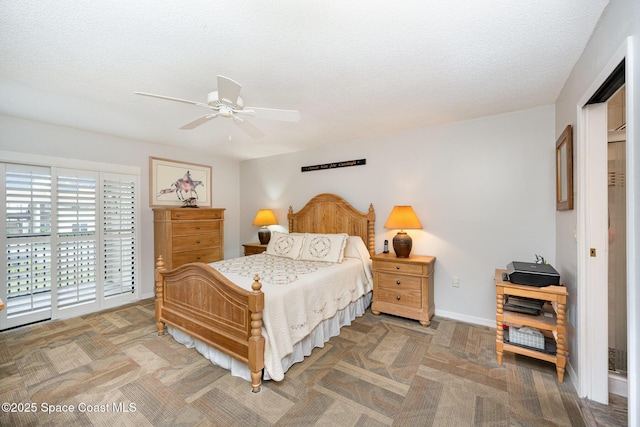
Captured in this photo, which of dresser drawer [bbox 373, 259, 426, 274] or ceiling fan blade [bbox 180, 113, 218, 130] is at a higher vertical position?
ceiling fan blade [bbox 180, 113, 218, 130]

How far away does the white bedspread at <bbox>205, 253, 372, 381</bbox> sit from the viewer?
6.72 feet

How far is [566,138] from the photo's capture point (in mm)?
2154

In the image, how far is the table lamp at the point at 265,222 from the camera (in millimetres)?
4684

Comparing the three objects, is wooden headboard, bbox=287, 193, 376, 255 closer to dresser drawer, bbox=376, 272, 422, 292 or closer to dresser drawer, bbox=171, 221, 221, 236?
dresser drawer, bbox=376, 272, 422, 292

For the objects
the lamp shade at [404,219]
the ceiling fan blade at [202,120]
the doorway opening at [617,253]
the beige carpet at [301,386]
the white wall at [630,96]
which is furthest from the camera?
the lamp shade at [404,219]

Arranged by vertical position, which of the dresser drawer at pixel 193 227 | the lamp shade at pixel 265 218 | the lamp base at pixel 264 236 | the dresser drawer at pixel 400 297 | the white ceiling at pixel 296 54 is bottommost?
the dresser drawer at pixel 400 297

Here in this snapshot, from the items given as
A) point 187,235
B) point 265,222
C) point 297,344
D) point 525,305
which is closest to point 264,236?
point 265,222

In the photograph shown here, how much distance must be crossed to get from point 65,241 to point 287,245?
110 inches

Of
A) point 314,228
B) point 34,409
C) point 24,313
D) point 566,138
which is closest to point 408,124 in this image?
point 566,138

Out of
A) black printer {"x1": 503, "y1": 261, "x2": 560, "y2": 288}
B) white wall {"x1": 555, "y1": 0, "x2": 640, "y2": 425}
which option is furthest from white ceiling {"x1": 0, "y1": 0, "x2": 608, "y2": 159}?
black printer {"x1": 503, "y1": 261, "x2": 560, "y2": 288}

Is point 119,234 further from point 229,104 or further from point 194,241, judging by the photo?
point 229,104

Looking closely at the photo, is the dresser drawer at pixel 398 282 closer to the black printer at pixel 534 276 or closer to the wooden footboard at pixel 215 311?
the black printer at pixel 534 276

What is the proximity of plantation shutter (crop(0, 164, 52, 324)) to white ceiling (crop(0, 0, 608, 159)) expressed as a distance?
74 cm

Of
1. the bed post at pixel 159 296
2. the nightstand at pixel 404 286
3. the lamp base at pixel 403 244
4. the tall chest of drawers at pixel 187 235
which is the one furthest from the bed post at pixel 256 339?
the tall chest of drawers at pixel 187 235
